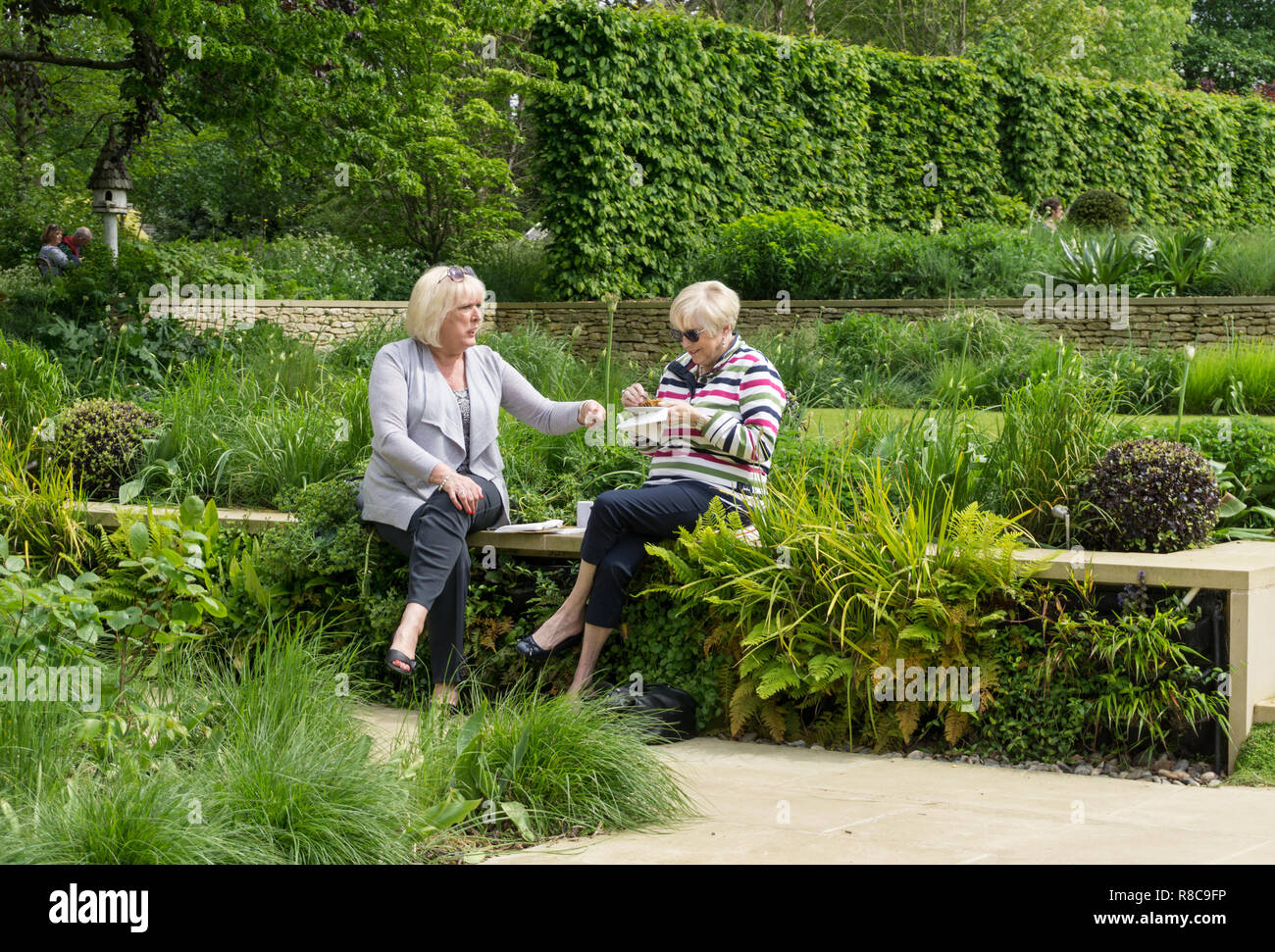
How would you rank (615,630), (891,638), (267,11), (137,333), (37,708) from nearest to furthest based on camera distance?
(37,708), (891,638), (615,630), (137,333), (267,11)

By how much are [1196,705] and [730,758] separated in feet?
4.92

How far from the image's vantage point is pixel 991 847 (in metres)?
3.30

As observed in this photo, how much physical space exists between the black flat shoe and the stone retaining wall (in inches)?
179

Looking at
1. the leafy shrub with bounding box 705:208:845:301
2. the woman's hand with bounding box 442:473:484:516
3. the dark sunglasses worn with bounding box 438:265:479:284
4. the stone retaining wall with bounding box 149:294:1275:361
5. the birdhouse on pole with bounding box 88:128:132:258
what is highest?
the birdhouse on pole with bounding box 88:128:132:258

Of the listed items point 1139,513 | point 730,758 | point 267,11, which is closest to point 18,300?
point 267,11

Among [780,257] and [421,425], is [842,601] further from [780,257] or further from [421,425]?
[780,257]

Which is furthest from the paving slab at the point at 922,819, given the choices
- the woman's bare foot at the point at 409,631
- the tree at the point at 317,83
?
the tree at the point at 317,83

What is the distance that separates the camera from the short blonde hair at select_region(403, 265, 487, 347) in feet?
16.9

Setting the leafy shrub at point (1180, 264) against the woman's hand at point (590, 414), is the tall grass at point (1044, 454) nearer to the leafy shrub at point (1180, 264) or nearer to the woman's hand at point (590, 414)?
the woman's hand at point (590, 414)

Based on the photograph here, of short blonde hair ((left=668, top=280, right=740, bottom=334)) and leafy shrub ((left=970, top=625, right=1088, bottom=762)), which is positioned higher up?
short blonde hair ((left=668, top=280, right=740, bottom=334))

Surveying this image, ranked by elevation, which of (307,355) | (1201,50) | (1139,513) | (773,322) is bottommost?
(1139,513)

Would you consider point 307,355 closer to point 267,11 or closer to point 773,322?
point 267,11

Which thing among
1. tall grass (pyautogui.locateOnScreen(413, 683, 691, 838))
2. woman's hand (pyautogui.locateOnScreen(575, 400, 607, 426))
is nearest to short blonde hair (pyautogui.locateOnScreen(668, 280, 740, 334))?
woman's hand (pyautogui.locateOnScreen(575, 400, 607, 426))

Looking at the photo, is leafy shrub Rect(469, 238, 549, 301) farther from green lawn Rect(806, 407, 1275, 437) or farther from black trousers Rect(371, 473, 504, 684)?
black trousers Rect(371, 473, 504, 684)
